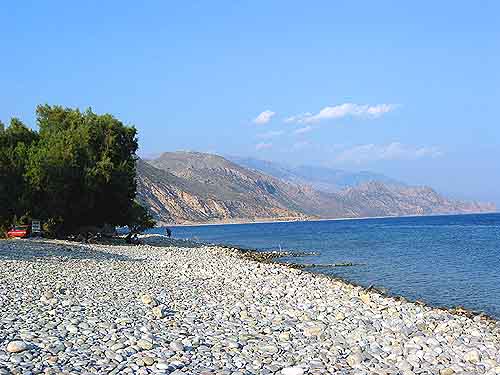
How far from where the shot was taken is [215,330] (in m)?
13.1

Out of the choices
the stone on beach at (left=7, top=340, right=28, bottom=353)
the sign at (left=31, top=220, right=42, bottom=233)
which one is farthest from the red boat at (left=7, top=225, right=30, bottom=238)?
the stone on beach at (left=7, top=340, right=28, bottom=353)

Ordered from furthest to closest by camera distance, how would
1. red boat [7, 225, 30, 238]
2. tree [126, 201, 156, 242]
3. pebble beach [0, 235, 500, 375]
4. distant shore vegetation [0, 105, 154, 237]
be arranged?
1. tree [126, 201, 156, 242]
2. distant shore vegetation [0, 105, 154, 237]
3. red boat [7, 225, 30, 238]
4. pebble beach [0, 235, 500, 375]

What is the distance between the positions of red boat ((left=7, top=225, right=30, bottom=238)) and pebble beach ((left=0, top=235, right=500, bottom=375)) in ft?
71.3

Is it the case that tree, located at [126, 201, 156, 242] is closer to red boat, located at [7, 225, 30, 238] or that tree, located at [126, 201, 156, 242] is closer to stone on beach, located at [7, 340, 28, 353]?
red boat, located at [7, 225, 30, 238]

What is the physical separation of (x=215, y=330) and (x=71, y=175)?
3377 cm

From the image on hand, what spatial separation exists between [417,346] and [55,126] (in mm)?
44238

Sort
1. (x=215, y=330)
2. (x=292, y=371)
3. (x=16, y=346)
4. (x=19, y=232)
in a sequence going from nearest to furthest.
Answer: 1. (x=16, y=346)
2. (x=292, y=371)
3. (x=215, y=330)
4. (x=19, y=232)

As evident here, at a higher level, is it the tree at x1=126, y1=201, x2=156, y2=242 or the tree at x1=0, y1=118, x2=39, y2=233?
the tree at x1=0, y1=118, x2=39, y2=233

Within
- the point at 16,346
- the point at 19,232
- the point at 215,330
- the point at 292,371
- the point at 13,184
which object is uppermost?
the point at 13,184

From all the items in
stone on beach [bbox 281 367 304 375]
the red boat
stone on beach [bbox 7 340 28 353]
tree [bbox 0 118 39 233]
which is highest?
tree [bbox 0 118 39 233]

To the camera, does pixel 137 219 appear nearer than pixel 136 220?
No

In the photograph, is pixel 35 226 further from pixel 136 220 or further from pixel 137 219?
pixel 137 219

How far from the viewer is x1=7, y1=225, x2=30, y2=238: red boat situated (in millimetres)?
42625

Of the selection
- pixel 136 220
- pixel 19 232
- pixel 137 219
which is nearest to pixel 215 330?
pixel 19 232
